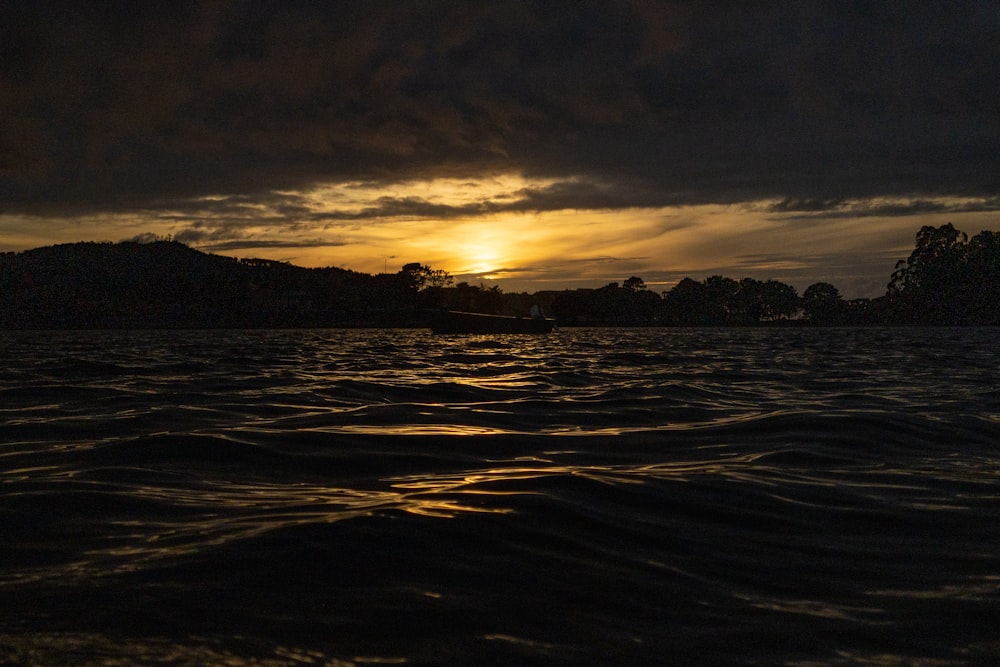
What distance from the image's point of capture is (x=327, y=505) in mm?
5094

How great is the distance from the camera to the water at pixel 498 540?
2.92 metres

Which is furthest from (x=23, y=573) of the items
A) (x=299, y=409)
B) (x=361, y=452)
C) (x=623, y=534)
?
(x=299, y=409)

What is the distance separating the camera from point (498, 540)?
4.25m

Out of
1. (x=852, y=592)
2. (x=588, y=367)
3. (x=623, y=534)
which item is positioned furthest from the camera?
(x=588, y=367)

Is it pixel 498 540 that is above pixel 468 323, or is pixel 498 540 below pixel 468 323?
below

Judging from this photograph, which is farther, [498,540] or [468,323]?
[468,323]

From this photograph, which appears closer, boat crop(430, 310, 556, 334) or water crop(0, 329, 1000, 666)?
water crop(0, 329, 1000, 666)

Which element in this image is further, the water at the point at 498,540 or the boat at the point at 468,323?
the boat at the point at 468,323

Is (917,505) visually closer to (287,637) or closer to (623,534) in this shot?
(623,534)

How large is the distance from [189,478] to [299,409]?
16.3 ft

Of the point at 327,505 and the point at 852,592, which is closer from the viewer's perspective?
the point at 852,592

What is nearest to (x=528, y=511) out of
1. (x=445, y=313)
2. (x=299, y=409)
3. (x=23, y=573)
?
(x=23, y=573)

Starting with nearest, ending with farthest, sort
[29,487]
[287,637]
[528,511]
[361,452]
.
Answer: [287,637] → [528,511] → [29,487] → [361,452]

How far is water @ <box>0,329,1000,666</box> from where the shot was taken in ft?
9.58
